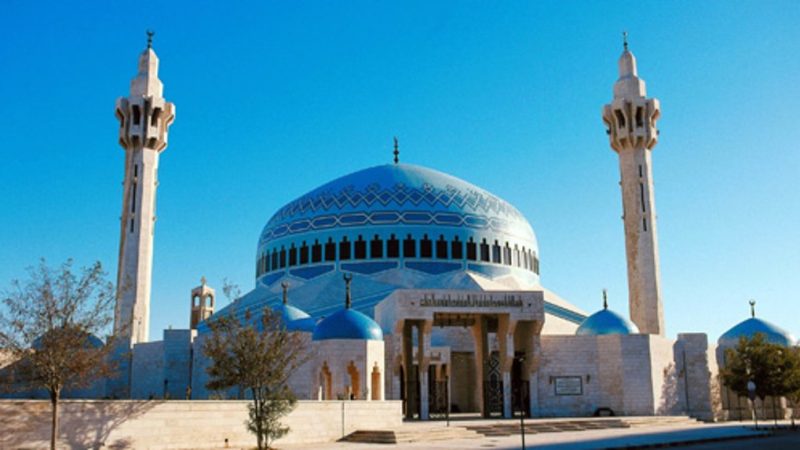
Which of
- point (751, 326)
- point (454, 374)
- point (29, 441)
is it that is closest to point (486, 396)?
point (454, 374)

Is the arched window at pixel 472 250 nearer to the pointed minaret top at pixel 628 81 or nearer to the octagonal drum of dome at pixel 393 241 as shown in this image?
the octagonal drum of dome at pixel 393 241

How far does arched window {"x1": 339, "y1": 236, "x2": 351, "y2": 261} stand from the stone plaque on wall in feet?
46.0

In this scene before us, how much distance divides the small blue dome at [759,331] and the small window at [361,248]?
16.5m

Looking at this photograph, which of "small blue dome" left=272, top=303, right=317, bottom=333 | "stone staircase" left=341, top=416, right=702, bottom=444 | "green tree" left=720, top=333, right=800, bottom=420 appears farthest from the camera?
"small blue dome" left=272, top=303, right=317, bottom=333

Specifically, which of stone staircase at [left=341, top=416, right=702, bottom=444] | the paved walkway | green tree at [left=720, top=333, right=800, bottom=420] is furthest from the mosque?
the paved walkway

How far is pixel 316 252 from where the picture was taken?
41.1 metres

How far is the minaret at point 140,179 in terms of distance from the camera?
3294cm

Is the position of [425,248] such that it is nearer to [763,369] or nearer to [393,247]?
[393,247]

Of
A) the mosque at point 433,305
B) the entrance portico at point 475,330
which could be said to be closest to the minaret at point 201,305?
the mosque at point 433,305

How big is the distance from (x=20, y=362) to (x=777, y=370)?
24.4 m

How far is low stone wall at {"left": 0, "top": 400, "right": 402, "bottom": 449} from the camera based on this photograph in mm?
15477

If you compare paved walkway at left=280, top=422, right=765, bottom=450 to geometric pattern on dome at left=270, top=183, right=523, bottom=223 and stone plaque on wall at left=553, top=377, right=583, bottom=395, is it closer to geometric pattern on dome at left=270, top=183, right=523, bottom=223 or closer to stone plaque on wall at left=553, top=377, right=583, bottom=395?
stone plaque on wall at left=553, top=377, right=583, bottom=395

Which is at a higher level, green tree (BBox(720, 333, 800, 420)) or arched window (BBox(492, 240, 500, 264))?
arched window (BBox(492, 240, 500, 264))

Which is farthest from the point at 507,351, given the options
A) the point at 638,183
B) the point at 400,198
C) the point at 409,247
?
the point at 400,198
